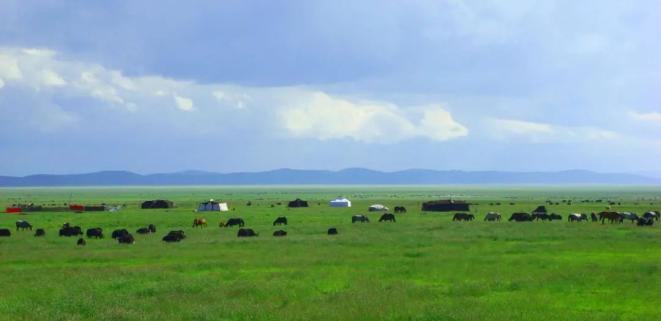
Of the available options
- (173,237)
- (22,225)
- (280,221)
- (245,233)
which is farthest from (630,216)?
(22,225)

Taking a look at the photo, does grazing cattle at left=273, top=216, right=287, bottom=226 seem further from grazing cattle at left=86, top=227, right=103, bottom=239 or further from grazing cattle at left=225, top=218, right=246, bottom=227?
grazing cattle at left=86, top=227, right=103, bottom=239

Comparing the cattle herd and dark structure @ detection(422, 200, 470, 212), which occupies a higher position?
dark structure @ detection(422, 200, 470, 212)

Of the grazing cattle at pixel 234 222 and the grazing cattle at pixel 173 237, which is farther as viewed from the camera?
the grazing cattle at pixel 234 222

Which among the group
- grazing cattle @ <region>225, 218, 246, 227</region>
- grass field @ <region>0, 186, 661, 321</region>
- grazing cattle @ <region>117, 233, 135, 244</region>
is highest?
grazing cattle @ <region>225, 218, 246, 227</region>

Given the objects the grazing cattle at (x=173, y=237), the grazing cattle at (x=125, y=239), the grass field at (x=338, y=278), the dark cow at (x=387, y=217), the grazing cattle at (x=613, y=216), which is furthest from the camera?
the dark cow at (x=387, y=217)

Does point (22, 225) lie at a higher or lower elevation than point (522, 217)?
lower

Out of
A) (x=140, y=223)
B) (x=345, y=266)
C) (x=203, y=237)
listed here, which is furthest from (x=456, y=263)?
(x=140, y=223)

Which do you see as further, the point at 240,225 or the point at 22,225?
the point at 240,225

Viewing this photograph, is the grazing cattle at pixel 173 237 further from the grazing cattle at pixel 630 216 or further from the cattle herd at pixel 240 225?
the grazing cattle at pixel 630 216

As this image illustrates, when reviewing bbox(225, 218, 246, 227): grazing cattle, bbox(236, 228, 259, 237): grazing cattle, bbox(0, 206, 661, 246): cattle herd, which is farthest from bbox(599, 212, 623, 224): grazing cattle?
bbox(236, 228, 259, 237): grazing cattle

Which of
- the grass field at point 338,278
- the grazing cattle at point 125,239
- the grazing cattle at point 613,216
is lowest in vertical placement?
the grass field at point 338,278

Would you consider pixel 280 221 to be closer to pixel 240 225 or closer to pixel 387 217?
pixel 240 225

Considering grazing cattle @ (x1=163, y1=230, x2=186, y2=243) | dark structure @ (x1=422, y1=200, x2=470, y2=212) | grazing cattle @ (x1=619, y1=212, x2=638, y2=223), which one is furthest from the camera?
dark structure @ (x1=422, y1=200, x2=470, y2=212)

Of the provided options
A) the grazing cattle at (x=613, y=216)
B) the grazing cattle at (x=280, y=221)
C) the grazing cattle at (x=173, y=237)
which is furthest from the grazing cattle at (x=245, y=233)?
the grazing cattle at (x=613, y=216)
